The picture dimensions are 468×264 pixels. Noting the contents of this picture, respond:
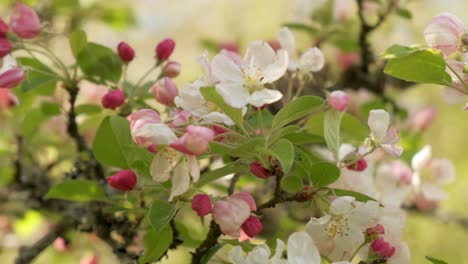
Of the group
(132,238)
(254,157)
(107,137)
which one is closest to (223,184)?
(132,238)

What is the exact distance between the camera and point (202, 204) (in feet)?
2.83

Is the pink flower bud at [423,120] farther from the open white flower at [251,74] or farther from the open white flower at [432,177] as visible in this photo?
the open white flower at [251,74]

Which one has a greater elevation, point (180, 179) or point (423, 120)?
point (180, 179)

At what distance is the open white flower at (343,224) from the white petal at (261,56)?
0.21m

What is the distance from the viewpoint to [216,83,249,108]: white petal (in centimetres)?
83

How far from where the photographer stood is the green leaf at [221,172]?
86cm

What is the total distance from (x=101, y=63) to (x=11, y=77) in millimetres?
162

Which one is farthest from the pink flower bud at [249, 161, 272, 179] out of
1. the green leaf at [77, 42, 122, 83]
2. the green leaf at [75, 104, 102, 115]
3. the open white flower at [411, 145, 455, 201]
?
the open white flower at [411, 145, 455, 201]

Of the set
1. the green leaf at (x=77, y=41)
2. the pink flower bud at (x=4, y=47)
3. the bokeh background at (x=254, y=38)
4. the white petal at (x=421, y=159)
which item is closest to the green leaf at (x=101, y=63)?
the green leaf at (x=77, y=41)

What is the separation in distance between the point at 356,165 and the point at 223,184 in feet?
1.60

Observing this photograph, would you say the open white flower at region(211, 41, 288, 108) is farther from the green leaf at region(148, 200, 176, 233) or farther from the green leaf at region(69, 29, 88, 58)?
the green leaf at region(69, 29, 88, 58)

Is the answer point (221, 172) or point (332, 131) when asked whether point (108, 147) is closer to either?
point (221, 172)

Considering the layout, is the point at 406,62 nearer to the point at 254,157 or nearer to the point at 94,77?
the point at 254,157

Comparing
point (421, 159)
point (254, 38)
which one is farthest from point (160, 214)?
point (254, 38)
